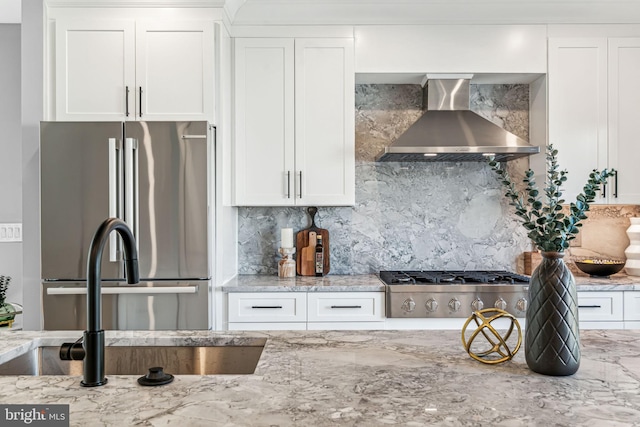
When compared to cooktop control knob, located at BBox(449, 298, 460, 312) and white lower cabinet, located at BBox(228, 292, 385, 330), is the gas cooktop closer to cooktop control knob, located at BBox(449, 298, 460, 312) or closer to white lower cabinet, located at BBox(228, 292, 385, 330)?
cooktop control knob, located at BBox(449, 298, 460, 312)

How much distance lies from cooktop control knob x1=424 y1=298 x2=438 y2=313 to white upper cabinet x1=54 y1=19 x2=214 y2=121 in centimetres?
159

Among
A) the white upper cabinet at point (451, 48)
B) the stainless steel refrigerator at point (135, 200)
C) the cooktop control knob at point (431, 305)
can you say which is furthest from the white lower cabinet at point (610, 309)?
the stainless steel refrigerator at point (135, 200)

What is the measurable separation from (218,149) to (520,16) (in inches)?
79.2

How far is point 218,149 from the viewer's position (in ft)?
9.46

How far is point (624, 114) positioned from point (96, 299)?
3.24m

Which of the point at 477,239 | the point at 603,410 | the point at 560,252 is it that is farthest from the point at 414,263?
the point at 603,410

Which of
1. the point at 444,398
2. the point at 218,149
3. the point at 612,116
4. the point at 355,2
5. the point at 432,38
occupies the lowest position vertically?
the point at 444,398

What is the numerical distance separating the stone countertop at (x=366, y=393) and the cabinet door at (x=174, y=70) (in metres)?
1.67

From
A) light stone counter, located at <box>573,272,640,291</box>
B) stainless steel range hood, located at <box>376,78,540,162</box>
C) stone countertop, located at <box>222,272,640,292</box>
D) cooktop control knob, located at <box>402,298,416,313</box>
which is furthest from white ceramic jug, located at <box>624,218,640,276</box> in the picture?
cooktop control knob, located at <box>402,298,416,313</box>

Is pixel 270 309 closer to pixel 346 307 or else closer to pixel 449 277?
Answer: pixel 346 307

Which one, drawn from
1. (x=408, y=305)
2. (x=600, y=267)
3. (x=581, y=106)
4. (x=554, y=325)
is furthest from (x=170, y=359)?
(x=581, y=106)

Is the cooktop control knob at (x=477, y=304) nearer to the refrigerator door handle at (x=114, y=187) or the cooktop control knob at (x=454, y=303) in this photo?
the cooktop control knob at (x=454, y=303)

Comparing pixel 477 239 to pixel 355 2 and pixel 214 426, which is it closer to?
pixel 355 2

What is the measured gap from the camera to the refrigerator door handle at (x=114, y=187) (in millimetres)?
2604
